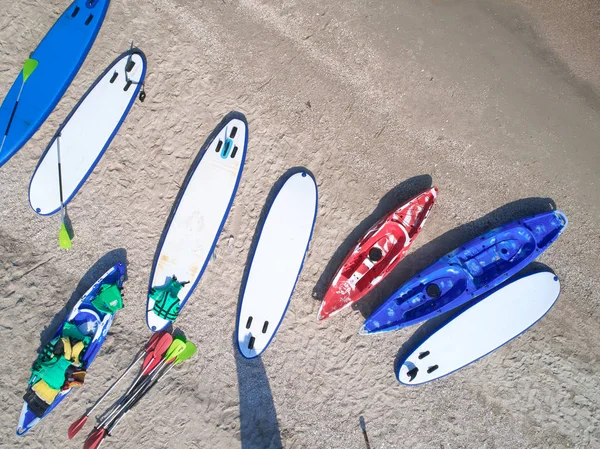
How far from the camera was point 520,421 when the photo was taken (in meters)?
5.12

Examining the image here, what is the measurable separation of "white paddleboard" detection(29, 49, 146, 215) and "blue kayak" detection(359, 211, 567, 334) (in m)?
3.64

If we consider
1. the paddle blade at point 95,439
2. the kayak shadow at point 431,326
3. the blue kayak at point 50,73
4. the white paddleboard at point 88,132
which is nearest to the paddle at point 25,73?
the blue kayak at point 50,73

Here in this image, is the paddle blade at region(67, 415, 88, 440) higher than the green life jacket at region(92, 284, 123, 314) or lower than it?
lower

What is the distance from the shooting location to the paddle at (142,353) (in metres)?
4.97

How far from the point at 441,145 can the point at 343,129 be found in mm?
1144

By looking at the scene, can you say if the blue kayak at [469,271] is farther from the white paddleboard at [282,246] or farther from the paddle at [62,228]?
the paddle at [62,228]

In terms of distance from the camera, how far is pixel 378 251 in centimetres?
487

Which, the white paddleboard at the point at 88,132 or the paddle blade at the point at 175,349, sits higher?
the white paddleboard at the point at 88,132

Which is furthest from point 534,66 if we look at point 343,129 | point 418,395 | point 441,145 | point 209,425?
Result: point 209,425

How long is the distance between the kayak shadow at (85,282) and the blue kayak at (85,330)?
5.2 inches

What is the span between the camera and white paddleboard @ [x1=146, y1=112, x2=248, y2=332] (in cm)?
497

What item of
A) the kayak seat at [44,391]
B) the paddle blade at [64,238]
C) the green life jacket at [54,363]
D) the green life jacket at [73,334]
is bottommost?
the kayak seat at [44,391]

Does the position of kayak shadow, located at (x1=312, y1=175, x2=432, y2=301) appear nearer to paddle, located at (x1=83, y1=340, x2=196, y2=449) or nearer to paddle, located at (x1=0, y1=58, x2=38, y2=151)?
paddle, located at (x1=83, y1=340, x2=196, y2=449)

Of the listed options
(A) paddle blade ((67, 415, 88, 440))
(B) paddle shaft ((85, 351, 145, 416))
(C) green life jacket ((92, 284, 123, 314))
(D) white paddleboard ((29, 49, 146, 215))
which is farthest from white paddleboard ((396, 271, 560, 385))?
(D) white paddleboard ((29, 49, 146, 215))
